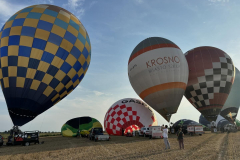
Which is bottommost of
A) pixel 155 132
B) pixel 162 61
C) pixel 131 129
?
pixel 131 129

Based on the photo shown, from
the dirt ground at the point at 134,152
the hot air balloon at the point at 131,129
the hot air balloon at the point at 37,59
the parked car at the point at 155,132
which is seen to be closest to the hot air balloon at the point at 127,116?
the hot air balloon at the point at 131,129

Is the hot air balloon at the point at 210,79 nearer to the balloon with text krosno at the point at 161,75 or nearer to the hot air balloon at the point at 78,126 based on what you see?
the balloon with text krosno at the point at 161,75

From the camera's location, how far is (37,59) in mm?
12344

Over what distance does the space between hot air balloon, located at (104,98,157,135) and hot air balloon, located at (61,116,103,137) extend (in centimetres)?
369

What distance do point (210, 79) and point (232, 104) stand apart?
37.9ft

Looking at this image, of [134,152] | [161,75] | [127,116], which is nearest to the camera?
[134,152]

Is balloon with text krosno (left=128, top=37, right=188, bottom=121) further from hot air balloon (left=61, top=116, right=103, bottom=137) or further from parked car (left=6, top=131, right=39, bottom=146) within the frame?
parked car (left=6, top=131, right=39, bottom=146)

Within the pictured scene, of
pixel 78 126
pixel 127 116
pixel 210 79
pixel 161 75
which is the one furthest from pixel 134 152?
pixel 78 126

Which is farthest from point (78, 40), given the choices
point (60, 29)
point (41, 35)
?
point (41, 35)

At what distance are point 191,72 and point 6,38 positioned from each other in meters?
18.4

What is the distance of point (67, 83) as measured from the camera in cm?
1429

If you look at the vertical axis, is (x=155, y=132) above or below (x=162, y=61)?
below

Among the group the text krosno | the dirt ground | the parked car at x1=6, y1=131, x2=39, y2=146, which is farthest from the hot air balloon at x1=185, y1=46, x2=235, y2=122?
the parked car at x1=6, y1=131, x2=39, y2=146

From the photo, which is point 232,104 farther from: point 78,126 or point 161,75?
point 78,126
